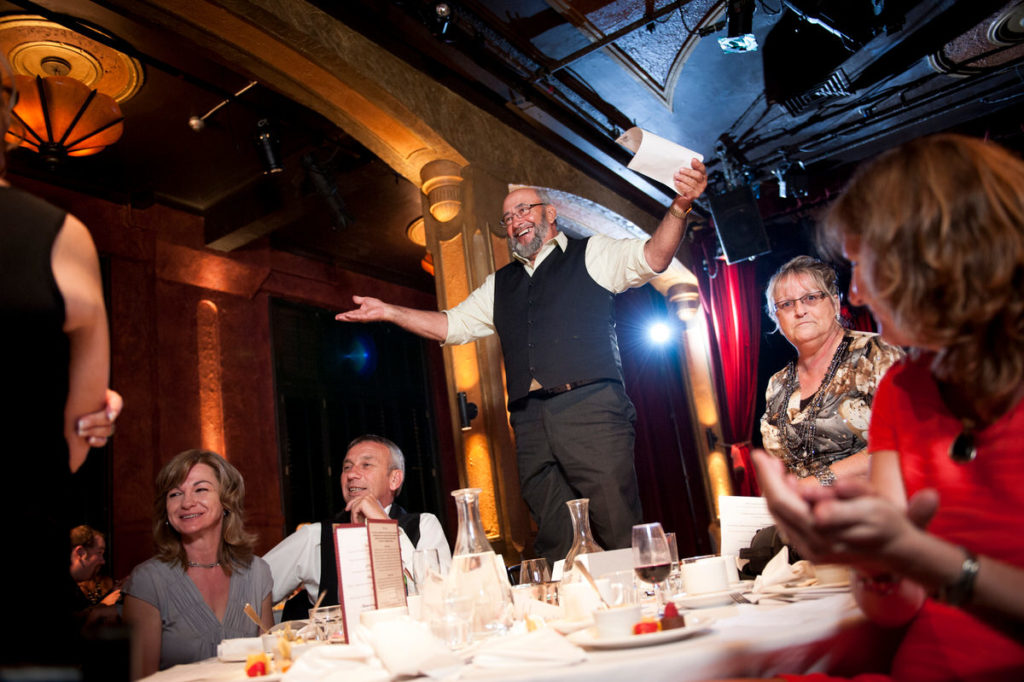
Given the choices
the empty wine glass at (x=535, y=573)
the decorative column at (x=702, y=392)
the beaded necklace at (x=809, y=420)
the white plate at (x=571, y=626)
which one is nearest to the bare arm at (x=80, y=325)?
the white plate at (x=571, y=626)

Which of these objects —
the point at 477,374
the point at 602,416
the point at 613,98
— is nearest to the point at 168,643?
the point at 602,416

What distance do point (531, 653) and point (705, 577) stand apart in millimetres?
538

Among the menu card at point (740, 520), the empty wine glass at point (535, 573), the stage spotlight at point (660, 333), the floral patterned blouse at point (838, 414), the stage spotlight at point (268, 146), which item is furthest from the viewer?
the stage spotlight at point (660, 333)

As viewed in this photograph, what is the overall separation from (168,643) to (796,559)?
1.64 meters

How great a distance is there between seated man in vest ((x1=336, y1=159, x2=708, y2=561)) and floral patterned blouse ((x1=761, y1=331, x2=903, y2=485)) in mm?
601

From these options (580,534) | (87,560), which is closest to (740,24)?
(580,534)

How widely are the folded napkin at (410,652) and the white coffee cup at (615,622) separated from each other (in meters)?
0.20

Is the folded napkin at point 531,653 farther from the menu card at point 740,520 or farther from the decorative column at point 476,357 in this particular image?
the decorative column at point 476,357

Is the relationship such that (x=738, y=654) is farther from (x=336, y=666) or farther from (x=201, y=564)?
(x=201, y=564)

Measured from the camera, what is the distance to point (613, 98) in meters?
5.74

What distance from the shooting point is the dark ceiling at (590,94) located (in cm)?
455

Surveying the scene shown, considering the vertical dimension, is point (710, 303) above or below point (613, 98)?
below

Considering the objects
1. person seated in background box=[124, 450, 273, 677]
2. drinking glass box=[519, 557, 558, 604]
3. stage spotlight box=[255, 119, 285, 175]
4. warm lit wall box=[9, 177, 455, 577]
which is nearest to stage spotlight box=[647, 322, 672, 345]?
warm lit wall box=[9, 177, 455, 577]

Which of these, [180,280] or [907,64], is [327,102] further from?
[907,64]
